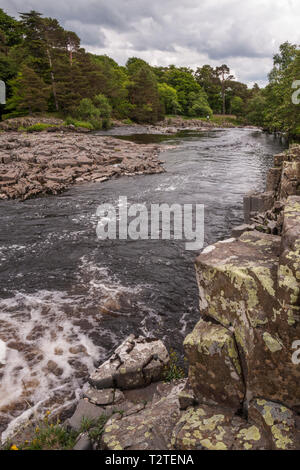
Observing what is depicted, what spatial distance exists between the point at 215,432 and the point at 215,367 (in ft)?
2.39

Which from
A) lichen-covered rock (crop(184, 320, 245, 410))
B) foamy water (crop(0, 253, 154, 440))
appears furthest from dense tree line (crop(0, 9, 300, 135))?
lichen-covered rock (crop(184, 320, 245, 410))

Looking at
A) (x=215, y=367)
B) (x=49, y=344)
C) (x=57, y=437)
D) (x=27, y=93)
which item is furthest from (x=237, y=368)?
(x=27, y=93)

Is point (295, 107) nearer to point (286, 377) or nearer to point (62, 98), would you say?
point (286, 377)

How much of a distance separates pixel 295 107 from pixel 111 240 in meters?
30.6

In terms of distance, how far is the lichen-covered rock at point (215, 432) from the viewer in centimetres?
318

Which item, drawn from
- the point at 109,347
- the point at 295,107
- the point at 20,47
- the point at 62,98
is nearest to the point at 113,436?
the point at 109,347

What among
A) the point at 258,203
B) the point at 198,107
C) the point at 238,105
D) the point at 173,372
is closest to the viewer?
the point at 173,372

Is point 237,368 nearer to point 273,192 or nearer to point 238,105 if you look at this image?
point 273,192

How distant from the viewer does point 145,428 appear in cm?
385

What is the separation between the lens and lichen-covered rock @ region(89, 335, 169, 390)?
533 centimetres

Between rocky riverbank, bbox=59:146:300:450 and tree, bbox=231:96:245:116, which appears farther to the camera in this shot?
tree, bbox=231:96:245:116

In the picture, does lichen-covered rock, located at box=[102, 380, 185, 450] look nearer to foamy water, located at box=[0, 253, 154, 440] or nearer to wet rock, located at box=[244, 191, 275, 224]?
A: foamy water, located at box=[0, 253, 154, 440]

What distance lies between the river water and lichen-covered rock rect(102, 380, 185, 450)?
192cm

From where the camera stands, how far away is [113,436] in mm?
3898
